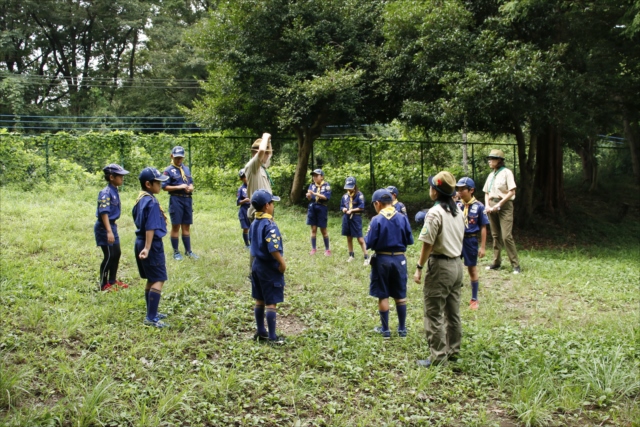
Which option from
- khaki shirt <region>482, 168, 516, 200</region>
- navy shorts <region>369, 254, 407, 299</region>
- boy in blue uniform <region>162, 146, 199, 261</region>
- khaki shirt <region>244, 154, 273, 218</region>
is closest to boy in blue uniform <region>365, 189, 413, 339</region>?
navy shorts <region>369, 254, 407, 299</region>

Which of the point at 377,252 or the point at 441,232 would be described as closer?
the point at 441,232

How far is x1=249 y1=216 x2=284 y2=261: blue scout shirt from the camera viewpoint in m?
5.23

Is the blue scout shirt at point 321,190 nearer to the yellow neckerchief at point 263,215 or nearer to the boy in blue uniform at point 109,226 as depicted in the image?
the boy in blue uniform at point 109,226

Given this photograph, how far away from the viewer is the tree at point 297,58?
45.7 ft

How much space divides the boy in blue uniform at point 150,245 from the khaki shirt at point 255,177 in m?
1.09

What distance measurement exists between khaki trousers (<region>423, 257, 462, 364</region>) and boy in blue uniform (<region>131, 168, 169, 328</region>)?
113 inches

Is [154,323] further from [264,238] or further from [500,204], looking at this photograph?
[500,204]

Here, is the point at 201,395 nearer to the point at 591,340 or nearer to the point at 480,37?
the point at 591,340

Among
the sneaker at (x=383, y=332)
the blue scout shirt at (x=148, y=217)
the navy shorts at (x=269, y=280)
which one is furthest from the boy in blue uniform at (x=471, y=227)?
the blue scout shirt at (x=148, y=217)

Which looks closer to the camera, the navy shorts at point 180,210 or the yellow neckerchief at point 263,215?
the yellow neckerchief at point 263,215

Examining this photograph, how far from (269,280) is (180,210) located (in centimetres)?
393

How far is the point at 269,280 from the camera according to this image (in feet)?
17.6

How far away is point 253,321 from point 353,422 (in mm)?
2406

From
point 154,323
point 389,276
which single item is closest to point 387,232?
point 389,276
